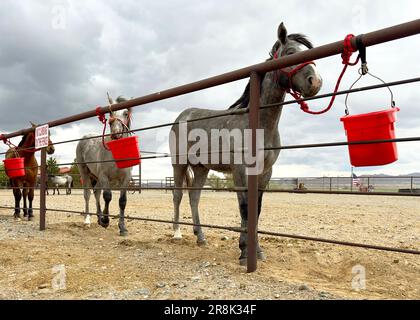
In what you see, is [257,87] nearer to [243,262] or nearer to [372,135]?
[372,135]

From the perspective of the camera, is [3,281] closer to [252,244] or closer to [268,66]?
[252,244]

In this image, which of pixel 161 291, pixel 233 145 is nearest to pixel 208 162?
pixel 233 145

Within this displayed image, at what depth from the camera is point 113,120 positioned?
5.09 m

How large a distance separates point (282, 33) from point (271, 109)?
694 millimetres

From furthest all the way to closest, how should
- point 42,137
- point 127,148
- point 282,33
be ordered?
point 42,137, point 127,148, point 282,33

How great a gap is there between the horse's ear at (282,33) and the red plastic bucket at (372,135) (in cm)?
128

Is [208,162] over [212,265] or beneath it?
over

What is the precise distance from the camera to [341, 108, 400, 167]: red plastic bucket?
2.19 meters

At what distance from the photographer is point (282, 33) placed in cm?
328

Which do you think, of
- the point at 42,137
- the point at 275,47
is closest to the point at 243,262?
the point at 275,47

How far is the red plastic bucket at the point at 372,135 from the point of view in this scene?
86.4 inches

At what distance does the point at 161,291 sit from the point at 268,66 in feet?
6.01

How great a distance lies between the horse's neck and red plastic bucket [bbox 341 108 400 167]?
1.05 metres

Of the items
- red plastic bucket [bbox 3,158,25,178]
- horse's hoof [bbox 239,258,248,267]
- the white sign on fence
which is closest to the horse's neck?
horse's hoof [bbox 239,258,248,267]
